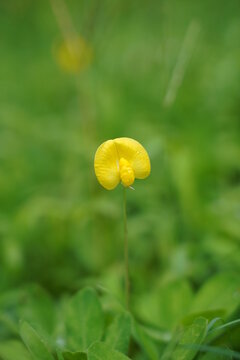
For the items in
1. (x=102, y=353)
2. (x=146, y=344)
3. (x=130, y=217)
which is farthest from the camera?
(x=130, y=217)

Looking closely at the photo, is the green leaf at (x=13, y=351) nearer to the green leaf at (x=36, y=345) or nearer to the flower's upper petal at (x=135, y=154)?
the green leaf at (x=36, y=345)

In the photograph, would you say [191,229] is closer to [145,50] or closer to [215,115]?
[215,115]

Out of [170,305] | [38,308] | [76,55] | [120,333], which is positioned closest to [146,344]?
[120,333]

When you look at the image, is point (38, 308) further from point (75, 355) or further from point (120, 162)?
point (120, 162)

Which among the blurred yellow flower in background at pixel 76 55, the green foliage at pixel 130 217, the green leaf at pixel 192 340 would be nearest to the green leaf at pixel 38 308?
the green foliage at pixel 130 217

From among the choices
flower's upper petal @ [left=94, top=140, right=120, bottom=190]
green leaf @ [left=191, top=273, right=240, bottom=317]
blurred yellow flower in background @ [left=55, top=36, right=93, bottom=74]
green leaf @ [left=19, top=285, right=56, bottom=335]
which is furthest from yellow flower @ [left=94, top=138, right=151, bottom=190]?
blurred yellow flower in background @ [left=55, top=36, right=93, bottom=74]

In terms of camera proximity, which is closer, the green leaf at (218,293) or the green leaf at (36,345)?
the green leaf at (36,345)
